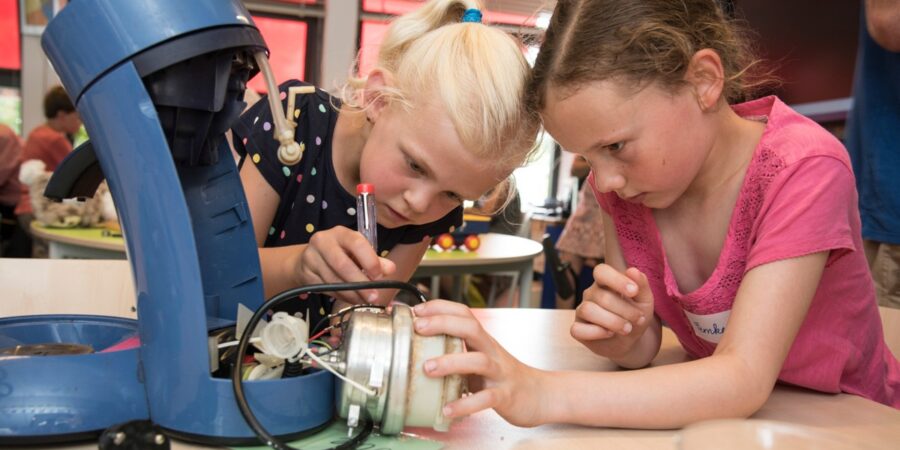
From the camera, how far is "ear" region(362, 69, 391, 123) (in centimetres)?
100

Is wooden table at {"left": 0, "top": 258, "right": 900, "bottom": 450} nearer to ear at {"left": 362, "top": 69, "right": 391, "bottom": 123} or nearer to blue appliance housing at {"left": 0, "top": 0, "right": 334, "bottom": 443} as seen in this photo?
blue appliance housing at {"left": 0, "top": 0, "right": 334, "bottom": 443}

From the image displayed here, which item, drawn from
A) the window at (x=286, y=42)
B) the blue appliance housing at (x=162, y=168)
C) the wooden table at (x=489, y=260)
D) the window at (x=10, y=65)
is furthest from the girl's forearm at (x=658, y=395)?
the window at (x=10, y=65)

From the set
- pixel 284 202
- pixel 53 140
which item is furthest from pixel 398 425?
pixel 53 140

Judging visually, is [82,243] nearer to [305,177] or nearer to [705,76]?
[305,177]

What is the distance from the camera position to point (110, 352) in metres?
0.53

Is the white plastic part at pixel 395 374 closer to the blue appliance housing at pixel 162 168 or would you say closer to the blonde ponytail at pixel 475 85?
the blue appliance housing at pixel 162 168

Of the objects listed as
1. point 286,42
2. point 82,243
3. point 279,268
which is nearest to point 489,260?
point 82,243

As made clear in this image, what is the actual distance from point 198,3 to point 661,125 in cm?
49

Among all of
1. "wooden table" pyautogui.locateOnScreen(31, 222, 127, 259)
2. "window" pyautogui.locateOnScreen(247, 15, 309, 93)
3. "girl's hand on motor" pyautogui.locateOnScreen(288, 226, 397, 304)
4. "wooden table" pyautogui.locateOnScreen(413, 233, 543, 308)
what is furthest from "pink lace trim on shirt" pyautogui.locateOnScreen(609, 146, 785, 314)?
"window" pyautogui.locateOnScreen(247, 15, 309, 93)

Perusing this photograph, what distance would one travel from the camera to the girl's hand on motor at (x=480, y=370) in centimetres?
53

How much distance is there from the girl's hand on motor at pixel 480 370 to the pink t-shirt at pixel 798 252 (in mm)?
304

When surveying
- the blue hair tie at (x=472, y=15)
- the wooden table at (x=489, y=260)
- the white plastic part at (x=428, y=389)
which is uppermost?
the blue hair tie at (x=472, y=15)

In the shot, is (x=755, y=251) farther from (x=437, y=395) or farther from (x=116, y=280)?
(x=116, y=280)

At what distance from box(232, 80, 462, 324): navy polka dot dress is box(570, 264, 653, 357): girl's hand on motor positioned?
46 centimetres
